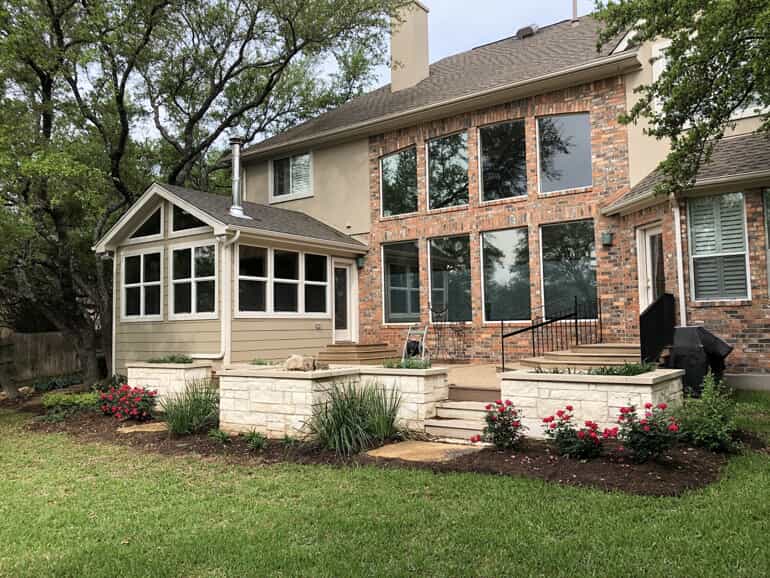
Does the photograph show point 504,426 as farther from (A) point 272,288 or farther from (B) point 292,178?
(B) point 292,178

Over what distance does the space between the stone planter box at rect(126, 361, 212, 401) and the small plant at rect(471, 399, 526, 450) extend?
5.65m

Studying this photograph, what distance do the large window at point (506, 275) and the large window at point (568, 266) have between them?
44cm

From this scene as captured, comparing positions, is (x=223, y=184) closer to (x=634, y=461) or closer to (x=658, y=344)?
(x=658, y=344)

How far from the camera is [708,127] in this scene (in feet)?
26.0

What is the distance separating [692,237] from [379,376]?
549 centimetres

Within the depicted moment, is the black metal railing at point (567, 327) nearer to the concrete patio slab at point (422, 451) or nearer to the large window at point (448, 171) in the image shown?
the large window at point (448, 171)

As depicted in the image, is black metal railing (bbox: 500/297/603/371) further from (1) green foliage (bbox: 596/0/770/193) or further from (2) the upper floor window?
(2) the upper floor window

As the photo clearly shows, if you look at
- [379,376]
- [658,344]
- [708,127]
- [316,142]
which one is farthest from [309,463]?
[316,142]

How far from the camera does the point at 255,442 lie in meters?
7.42

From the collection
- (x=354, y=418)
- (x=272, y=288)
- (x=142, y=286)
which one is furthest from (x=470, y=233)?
(x=142, y=286)

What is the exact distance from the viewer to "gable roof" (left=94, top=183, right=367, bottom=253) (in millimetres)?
11672

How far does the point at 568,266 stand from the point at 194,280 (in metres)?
7.21

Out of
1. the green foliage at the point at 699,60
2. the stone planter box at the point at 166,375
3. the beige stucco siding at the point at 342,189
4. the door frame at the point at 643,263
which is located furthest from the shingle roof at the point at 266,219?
the green foliage at the point at 699,60

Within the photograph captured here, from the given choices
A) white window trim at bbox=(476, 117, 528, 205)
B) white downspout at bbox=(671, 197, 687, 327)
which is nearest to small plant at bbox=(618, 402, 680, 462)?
white downspout at bbox=(671, 197, 687, 327)
